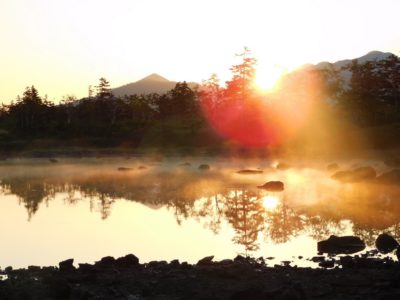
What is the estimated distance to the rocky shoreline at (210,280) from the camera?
501 inches

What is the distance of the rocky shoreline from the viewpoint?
12.7m

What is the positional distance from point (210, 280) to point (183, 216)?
44.8 feet

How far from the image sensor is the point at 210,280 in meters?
14.3

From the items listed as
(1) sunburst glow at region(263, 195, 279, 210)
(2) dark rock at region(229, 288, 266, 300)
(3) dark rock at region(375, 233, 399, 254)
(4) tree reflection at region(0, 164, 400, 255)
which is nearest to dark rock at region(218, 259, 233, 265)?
(4) tree reflection at region(0, 164, 400, 255)

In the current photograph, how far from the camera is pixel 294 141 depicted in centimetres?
7912

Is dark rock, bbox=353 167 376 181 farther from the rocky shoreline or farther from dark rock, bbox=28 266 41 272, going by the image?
dark rock, bbox=28 266 41 272

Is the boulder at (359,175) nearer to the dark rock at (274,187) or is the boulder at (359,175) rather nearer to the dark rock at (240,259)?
the dark rock at (274,187)

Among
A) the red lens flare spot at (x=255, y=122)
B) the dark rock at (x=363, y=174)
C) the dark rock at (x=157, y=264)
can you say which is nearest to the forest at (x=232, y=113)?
the red lens flare spot at (x=255, y=122)

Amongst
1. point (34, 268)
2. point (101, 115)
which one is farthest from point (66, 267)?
point (101, 115)

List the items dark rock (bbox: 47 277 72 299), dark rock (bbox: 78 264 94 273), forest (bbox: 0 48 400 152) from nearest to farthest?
1. dark rock (bbox: 47 277 72 299)
2. dark rock (bbox: 78 264 94 273)
3. forest (bbox: 0 48 400 152)

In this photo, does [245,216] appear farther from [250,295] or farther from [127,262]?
[250,295]

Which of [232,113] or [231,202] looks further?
[232,113]

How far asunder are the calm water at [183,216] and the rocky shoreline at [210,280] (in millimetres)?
1911

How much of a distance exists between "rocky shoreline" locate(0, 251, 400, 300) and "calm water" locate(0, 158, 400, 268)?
191 cm
